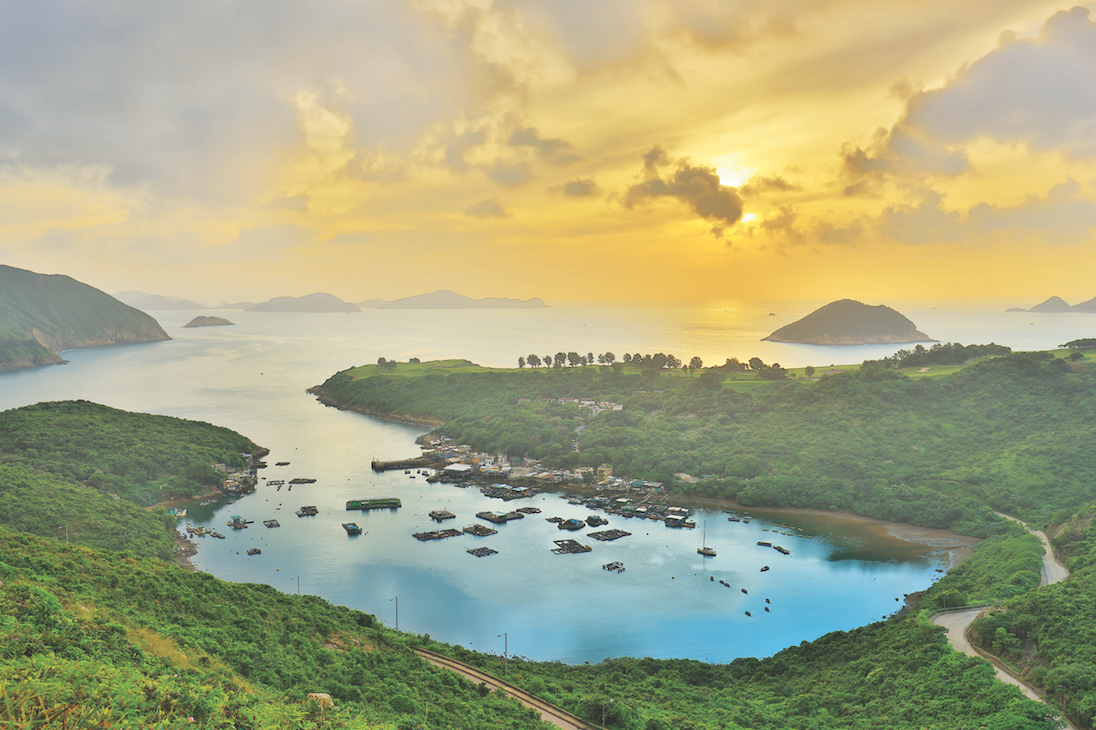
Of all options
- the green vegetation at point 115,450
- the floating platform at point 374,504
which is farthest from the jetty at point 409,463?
the green vegetation at point 115,450

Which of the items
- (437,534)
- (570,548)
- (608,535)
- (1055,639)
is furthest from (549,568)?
(1055,639)

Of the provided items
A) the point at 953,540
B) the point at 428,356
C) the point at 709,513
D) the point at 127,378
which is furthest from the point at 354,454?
the point at 428,356

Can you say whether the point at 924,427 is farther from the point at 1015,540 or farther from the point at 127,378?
the point at 127,378

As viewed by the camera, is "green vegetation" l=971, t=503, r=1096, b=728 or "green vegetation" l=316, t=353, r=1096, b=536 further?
"green vegetation" l=316, t=353, r=1096, b=536

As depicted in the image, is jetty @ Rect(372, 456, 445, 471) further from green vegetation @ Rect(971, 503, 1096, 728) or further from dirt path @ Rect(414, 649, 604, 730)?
green vegetation @ Rect(971, 503, 1096, 728)

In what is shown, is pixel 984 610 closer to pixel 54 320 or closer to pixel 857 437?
pixel 857 437

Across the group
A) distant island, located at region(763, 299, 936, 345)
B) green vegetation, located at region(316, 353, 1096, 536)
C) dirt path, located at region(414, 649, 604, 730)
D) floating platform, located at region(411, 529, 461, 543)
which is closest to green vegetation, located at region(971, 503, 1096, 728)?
dirt path, located at region(414, 649, 604, 730)

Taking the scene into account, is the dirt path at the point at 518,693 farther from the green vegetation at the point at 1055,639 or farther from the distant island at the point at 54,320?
the distant island at the point at 54,320
